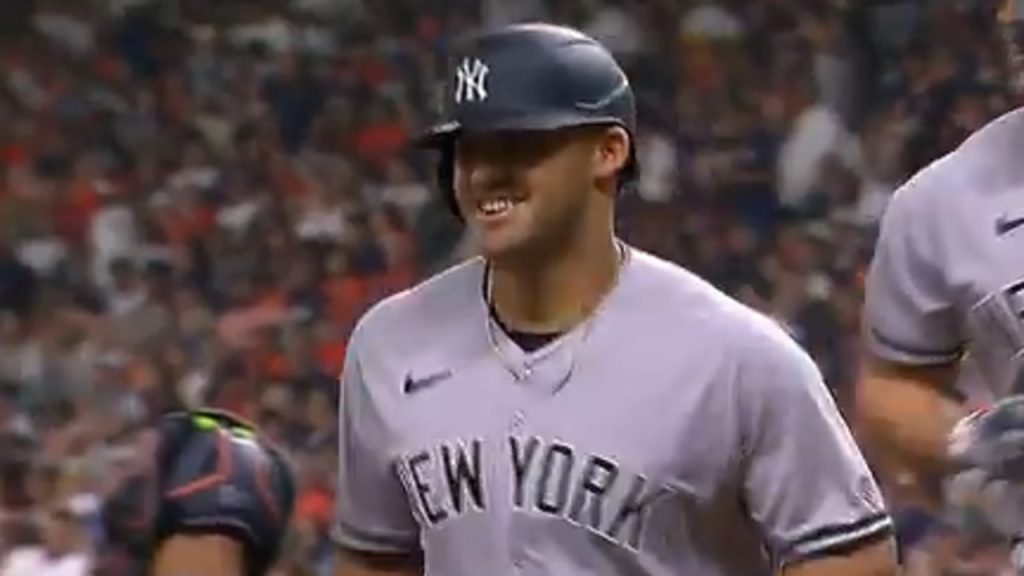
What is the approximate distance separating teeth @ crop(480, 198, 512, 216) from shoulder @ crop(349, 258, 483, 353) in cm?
23

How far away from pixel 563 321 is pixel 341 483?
1.10 feet

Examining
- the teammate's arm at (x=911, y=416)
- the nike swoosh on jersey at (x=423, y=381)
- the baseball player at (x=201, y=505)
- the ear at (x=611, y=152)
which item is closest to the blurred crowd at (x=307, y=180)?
the teammate's arm at (x=911, y=416)

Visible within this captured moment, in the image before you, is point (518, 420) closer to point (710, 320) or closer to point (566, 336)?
point (566, 336)

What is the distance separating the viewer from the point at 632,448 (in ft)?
9.42

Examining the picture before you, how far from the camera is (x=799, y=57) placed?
10586 mm

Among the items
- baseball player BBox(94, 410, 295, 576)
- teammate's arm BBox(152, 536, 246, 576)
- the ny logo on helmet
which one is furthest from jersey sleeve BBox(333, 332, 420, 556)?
teammate's arm BBox(152, 536, 246, 576)

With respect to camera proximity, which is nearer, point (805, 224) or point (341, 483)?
point (341, 483)

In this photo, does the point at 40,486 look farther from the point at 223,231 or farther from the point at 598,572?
the point at 598,572

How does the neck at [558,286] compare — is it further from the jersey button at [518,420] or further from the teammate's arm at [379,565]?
the teammate's arm at [379,565]

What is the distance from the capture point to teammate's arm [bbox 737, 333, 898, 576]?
2.87m

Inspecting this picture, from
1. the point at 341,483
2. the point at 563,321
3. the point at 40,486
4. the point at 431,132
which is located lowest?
the point at 40,486

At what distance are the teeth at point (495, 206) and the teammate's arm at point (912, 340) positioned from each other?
523mm

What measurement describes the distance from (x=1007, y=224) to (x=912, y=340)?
21cm

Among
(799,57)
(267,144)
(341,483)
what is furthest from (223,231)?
(341,483)
